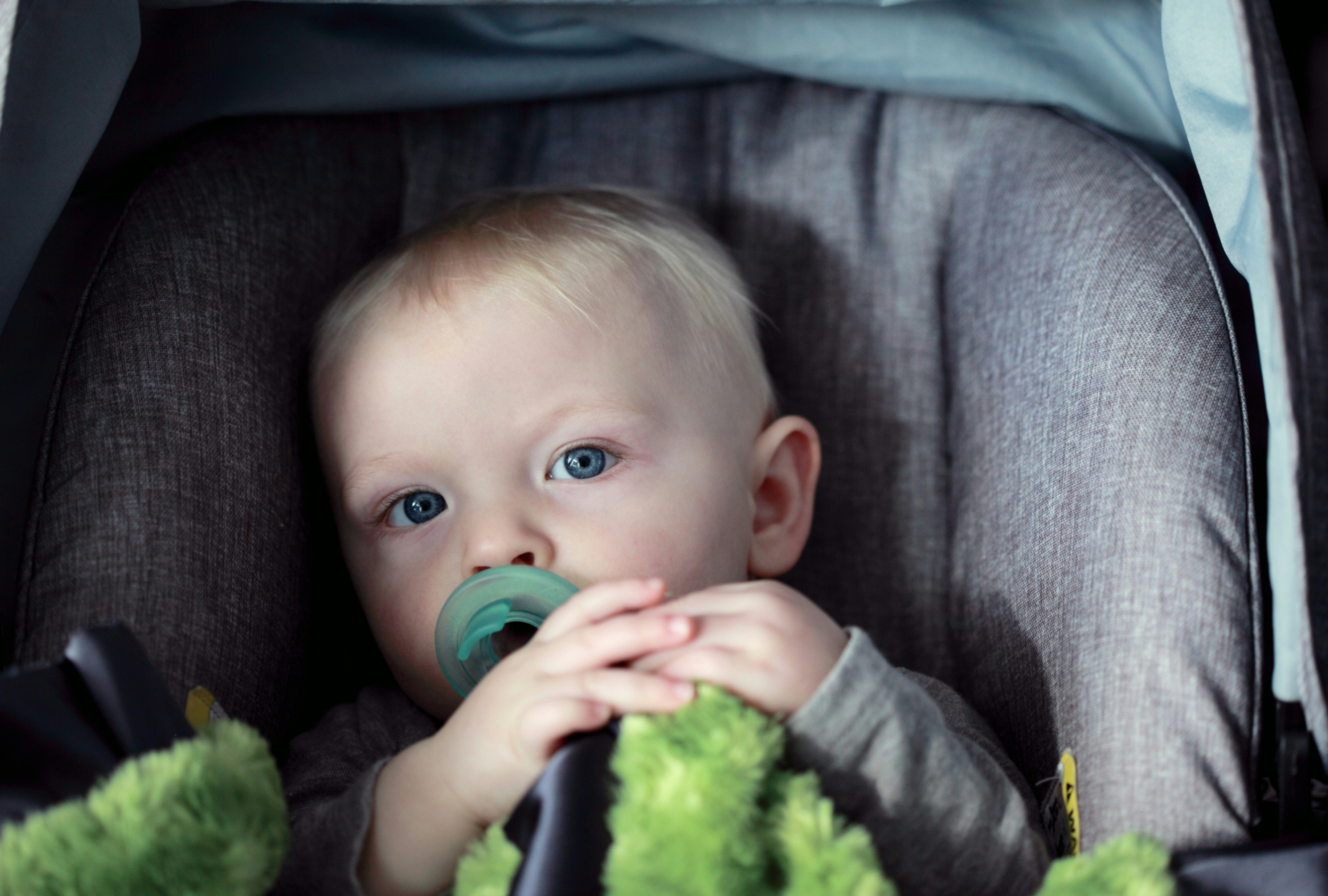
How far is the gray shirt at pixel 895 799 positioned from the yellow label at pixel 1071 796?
1.4 inches

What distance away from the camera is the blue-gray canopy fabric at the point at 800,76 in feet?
2.68

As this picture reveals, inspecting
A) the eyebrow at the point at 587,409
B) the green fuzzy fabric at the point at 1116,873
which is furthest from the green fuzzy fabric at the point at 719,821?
the eyebrow at the point at 587,409

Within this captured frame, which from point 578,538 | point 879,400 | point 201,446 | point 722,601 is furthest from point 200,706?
point 879,400

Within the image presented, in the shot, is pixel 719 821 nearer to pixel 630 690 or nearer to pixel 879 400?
pixel 630 690

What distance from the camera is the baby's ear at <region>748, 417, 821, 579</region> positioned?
1.22 metres

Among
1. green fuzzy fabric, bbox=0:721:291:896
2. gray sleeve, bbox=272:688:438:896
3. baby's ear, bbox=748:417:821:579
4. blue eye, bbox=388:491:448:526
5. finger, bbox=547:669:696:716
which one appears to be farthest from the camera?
baby's ear, bbox=748:417:821:579

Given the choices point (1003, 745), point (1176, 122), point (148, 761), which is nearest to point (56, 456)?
point (148, 761)

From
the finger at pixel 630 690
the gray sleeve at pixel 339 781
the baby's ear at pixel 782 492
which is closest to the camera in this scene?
the finger at pixel 630 690

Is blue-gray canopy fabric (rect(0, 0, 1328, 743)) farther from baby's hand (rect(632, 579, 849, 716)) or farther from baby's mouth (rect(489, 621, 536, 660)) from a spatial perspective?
baby's mouth (rect(489, 621, 536, 660))

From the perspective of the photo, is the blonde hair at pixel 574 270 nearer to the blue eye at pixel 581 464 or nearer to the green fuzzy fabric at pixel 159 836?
the blue eye at pixel 581 464

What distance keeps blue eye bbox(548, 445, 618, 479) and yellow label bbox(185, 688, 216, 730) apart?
37 cm

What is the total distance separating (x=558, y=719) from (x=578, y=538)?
25 centimetres

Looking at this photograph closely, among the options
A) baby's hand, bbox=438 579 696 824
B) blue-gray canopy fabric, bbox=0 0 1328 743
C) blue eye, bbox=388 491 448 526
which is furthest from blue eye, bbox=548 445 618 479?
blue-gray canopy fabric, bbox=0 0 1328 743

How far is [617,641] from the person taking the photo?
31.1 inches
